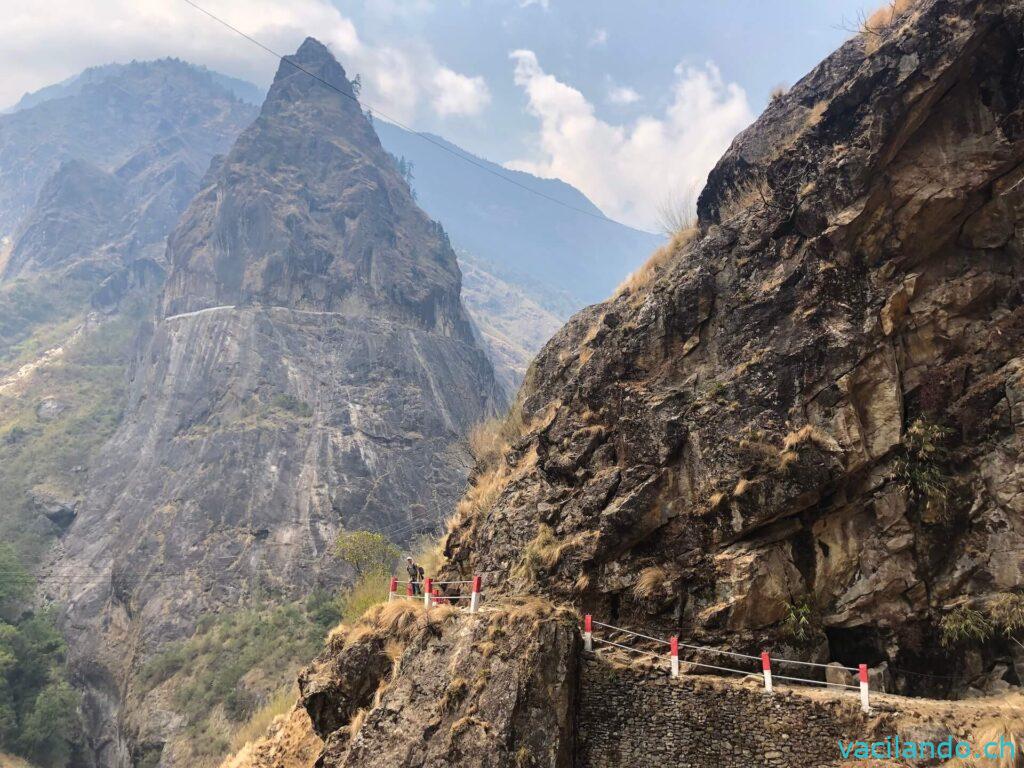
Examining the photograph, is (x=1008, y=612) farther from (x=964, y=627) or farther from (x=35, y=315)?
(x=35, y=315)

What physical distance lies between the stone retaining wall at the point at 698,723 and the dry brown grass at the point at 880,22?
1485 centimetres

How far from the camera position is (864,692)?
9.68m

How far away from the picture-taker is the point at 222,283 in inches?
3221

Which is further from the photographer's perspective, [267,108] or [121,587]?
[267,108]

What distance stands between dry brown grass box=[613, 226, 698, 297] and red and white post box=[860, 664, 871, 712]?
11764 millimetres

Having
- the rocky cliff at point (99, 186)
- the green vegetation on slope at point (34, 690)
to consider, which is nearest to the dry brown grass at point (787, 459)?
the green vegetation on slope at point (34, 690)

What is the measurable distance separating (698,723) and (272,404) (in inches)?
2589

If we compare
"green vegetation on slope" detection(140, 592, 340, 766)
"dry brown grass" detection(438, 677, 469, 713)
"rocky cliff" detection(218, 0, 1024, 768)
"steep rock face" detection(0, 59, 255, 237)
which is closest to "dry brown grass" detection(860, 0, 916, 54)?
"rocky cliff" detection(218, 0, 1024, 768)

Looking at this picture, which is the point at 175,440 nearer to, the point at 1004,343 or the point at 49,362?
the point at 49,362

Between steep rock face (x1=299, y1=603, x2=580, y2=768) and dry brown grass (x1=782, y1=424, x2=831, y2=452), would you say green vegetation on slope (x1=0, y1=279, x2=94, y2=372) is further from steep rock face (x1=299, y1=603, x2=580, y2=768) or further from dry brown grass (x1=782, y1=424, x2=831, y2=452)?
dry brown grass (x1=782, y1=424, x2=831, y2=452)

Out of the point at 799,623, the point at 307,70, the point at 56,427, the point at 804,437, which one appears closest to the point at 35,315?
the point at 56,427

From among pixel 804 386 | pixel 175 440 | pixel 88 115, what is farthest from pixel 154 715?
pixel 88 115

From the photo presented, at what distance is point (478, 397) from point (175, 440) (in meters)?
37.6

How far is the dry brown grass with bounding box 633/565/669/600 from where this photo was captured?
12539 millimetres
